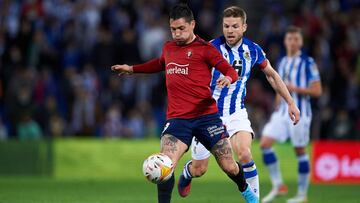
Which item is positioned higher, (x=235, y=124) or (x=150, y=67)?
(x=150, y=67)

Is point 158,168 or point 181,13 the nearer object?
point 158,168

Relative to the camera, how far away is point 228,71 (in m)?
10.2

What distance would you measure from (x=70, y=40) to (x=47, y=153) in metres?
4.01

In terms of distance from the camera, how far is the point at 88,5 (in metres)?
24.8

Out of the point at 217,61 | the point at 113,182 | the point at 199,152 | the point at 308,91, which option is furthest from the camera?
the point at 113,182

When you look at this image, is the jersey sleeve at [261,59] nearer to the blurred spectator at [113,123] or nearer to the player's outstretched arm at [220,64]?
the player's outstretched arm at [220,64]

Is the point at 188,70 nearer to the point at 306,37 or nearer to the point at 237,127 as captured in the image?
the point at 237,127

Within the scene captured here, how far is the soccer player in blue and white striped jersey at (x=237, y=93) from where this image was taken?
1155 cm

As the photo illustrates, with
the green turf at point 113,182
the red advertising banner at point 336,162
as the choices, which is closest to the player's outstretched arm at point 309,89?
the green turf at point 113,182

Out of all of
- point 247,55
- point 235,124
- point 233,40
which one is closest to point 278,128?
point 235,124

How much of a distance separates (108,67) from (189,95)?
13.6 metres

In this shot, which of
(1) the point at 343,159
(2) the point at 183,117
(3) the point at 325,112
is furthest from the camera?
(3) the point at 325,112

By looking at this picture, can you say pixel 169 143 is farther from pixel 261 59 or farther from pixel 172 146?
pixel 261 59

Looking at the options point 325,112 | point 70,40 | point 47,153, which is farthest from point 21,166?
point 325,112
